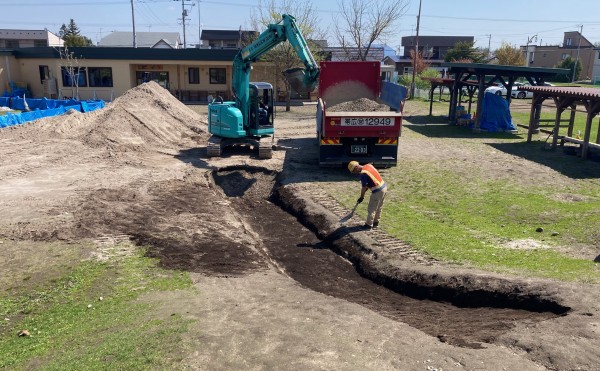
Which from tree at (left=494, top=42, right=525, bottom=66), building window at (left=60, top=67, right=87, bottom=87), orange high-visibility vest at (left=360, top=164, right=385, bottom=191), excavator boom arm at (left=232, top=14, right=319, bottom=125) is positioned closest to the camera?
orange high-visibility vest at (left=360, top=164, right=385, bottom=191)

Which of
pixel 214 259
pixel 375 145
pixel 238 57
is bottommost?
pixel 214 259

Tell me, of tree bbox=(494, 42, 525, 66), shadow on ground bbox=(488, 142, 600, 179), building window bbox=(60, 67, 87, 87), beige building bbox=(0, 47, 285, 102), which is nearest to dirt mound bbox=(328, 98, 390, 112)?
shadow on ground bbox=(488, 142, 600, 179)

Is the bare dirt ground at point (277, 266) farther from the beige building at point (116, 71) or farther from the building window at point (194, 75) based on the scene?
the building window at point (194, 75)

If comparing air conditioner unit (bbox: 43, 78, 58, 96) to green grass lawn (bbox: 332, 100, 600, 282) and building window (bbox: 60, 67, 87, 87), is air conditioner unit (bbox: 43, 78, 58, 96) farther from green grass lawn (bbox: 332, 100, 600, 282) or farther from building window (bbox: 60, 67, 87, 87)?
green grass lawn (bbox: 332, 100, 600, 282)

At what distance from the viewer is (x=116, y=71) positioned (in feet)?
129

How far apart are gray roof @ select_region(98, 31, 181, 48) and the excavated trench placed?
55.6 metres

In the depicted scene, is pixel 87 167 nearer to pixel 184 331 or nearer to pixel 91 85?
pixel 184 331

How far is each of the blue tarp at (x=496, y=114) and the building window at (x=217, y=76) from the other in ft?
74.9

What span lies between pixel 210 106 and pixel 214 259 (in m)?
10.1

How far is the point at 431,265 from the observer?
8.78m

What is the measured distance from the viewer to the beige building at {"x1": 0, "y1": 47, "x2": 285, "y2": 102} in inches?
1516

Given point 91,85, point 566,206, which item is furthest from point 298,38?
point 91,85

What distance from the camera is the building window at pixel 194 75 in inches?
1618

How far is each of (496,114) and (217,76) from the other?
943 inches
